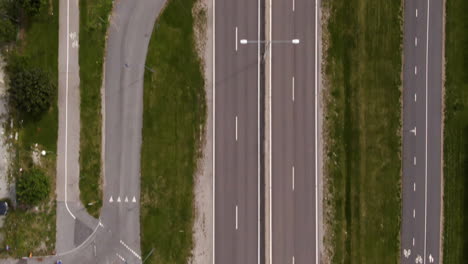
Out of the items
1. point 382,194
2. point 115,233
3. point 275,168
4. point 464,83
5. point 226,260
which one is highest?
point 464,83

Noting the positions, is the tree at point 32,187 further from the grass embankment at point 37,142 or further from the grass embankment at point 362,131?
the grass embankment at point 362,131

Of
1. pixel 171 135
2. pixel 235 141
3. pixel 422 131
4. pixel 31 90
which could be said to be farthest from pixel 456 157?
pixel 31 90

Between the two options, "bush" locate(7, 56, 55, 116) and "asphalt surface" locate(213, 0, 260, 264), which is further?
"asphalt surface" locate(213, 0, 260, 264)

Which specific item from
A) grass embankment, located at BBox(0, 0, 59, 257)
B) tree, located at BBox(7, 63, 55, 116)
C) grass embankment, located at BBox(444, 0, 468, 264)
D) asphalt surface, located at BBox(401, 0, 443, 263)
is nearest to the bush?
tree, located at BBox(7, 63, 55, 116)

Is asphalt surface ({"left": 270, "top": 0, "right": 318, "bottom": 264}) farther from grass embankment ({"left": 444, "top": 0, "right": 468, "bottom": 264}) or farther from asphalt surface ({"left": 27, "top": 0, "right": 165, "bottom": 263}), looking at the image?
grass embankment ({"left": 444, "top": 0, "right": 468, "bottom": 264})

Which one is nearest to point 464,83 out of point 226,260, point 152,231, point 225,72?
point 225,72

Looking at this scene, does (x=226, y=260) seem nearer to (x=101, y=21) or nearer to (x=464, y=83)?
(x=101, y=21)
